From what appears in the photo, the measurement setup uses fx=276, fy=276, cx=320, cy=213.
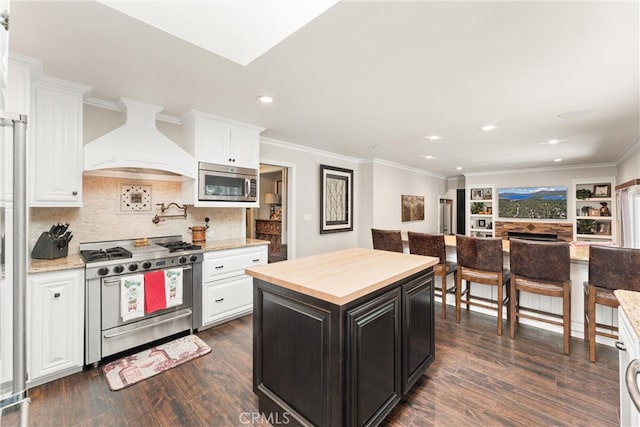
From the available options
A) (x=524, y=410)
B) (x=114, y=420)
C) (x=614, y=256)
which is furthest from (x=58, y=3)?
(x=614, y=256)

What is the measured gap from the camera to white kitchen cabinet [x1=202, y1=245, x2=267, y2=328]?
3031 millimetres

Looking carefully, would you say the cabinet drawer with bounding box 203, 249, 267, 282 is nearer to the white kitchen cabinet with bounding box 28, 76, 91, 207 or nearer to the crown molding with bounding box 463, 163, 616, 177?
the white kitchen cabinet with bounding box 28, 76, 91, 207

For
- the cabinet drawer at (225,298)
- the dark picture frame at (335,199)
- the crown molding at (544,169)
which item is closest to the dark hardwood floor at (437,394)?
the cabinet drawer at (225,298)

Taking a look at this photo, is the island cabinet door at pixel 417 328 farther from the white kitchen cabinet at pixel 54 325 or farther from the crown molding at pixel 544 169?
the crown molding at pixel 544 169

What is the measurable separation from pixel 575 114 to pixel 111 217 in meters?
5.12

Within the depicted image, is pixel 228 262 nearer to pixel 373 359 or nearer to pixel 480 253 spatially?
pixel 373 359

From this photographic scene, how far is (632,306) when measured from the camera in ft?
3.84

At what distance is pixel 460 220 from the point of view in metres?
9.07

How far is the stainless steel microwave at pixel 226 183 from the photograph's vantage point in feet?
10.5

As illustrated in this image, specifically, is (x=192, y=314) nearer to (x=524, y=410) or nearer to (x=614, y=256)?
(x=524, y=410)

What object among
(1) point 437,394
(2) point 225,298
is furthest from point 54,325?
(1) point 437,394

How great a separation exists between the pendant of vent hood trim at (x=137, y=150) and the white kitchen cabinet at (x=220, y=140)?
0.19m

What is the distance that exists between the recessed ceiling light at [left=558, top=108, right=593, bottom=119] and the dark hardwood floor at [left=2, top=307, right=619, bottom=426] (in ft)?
7.89

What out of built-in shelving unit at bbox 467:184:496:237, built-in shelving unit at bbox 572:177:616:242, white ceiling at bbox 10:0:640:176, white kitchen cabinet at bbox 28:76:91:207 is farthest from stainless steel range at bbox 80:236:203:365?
built-in shelving unit at bbox 572:177:616:242
